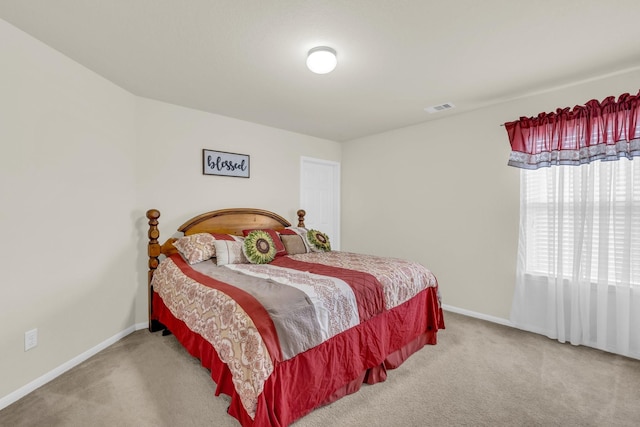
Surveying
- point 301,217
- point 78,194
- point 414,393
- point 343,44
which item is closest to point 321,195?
point 301,217

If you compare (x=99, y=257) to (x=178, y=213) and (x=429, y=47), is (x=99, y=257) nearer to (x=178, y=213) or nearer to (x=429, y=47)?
(x=178, y=213)

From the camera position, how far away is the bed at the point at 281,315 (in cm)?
152

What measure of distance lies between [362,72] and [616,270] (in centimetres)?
272

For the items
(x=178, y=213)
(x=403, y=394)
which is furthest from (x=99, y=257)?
(x=403, y=394)

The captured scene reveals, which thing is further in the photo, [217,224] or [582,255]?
[217,224]

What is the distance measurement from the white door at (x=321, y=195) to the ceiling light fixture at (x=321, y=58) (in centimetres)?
233

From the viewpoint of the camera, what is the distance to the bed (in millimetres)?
1521

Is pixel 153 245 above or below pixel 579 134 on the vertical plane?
below

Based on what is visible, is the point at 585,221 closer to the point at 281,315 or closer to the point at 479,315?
the point at 479,315

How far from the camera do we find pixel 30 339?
6.37ft

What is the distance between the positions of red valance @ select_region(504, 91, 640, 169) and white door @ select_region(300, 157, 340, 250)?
2575mm

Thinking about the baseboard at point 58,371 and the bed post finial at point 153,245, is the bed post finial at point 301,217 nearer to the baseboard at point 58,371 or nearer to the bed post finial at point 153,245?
the bed post finial at point 153,245

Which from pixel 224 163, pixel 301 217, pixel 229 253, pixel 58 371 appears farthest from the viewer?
pixel 301 217

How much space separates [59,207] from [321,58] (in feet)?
7.22
